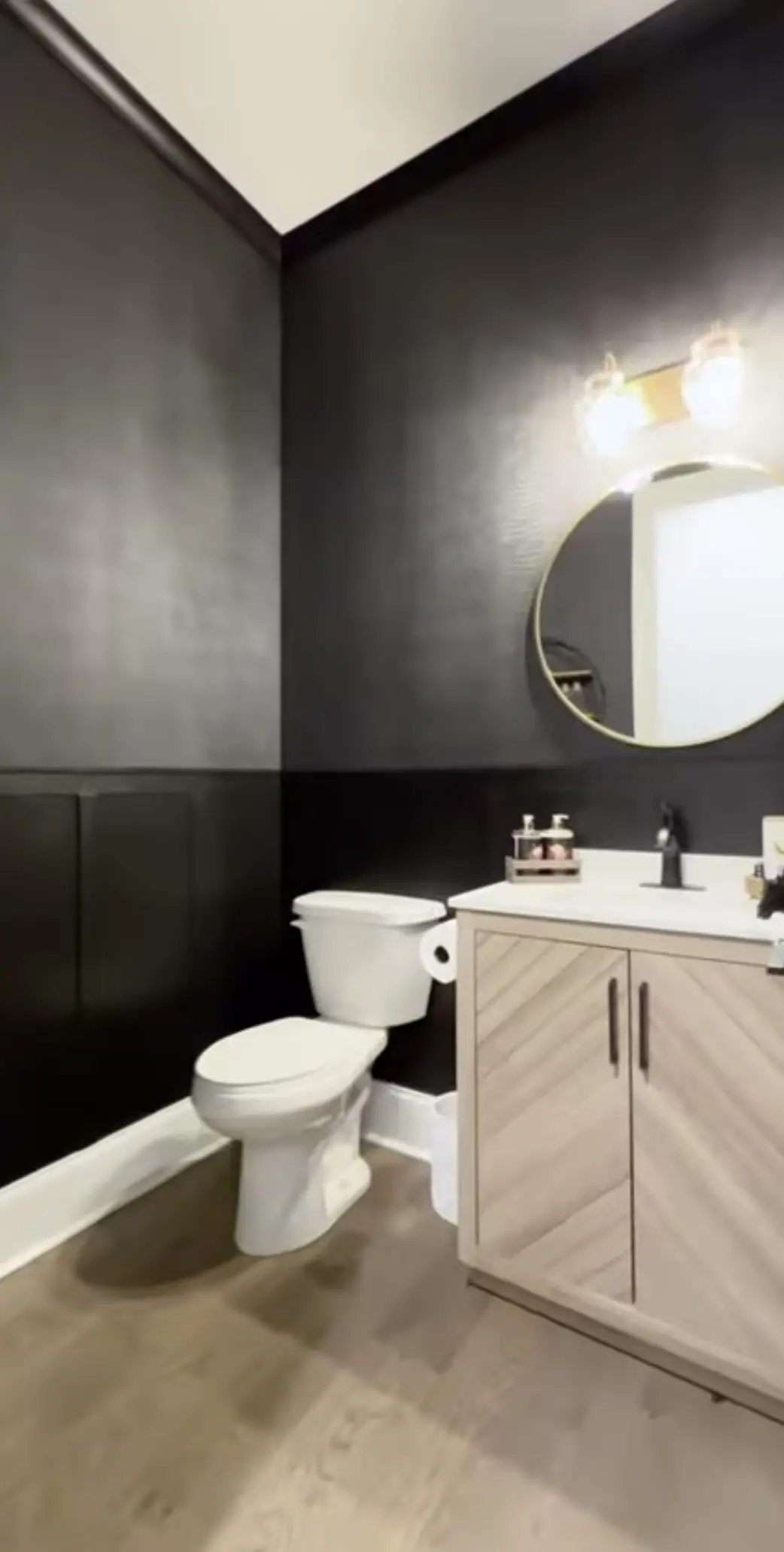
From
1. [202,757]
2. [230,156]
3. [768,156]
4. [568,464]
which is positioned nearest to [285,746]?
[202,757]

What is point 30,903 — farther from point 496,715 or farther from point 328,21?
point 328,21

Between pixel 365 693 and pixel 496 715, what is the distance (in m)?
0.44

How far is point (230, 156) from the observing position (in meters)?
2.26

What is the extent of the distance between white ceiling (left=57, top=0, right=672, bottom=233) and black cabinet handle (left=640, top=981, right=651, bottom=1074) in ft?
7.28

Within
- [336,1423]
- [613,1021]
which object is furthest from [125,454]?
[336,1423]

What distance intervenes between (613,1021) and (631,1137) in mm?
206

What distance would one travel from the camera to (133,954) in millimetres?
2029

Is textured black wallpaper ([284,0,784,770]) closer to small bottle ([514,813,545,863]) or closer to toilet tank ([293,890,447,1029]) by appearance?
small bottle ([514,813,545,863])

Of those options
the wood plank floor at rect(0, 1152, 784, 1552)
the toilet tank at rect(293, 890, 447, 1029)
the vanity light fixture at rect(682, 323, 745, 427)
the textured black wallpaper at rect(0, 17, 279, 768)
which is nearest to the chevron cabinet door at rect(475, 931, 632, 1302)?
the wood plank floor at rect(0, 1152, 784, 1552)

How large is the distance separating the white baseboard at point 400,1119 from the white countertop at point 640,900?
749 mm

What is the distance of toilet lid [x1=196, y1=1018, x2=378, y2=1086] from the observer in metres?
1.69

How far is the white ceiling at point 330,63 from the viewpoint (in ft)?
6.12

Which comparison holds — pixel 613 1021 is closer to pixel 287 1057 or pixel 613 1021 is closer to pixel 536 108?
pixel 287 1057

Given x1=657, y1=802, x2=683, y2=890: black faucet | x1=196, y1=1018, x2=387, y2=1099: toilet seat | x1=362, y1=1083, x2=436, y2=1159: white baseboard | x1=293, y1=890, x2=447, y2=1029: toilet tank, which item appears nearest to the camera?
x1=196, y1=1018, x2=387, y2=1099: toilet seat
